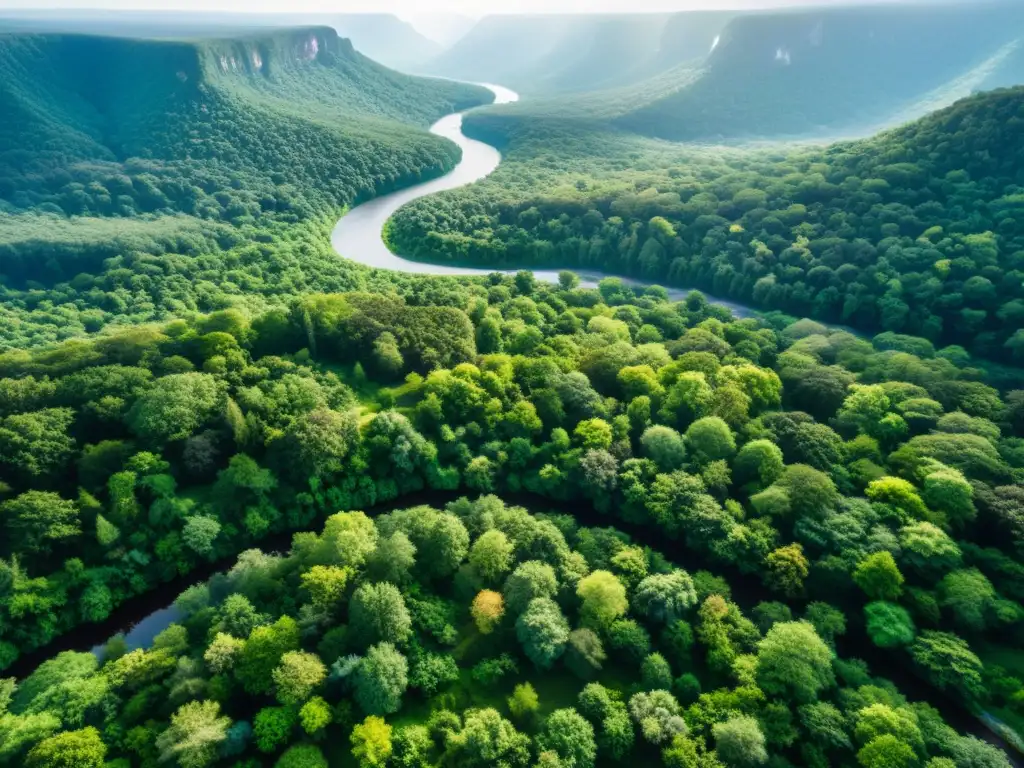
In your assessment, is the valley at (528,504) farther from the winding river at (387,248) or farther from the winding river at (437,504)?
the winding river at (387,248)

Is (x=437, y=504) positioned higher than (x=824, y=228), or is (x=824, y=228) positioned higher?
(x=824, y=228)

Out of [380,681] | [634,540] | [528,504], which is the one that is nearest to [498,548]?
[528,504]

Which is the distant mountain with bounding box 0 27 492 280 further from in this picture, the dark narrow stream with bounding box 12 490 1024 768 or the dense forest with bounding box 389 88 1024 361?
the dark narrow stream with bounding box 12 490 1024 768

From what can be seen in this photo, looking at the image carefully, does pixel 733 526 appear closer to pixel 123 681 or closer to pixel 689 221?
pixel 123 681

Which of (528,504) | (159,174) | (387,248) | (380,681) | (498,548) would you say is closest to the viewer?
(380,681)

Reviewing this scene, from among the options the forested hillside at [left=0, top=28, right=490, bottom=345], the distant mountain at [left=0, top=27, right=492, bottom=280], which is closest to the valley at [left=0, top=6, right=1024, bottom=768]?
the forested hillside at [left=0, top=28, right=490, bottom=345]

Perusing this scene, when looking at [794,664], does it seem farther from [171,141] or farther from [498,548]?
[171,141]
